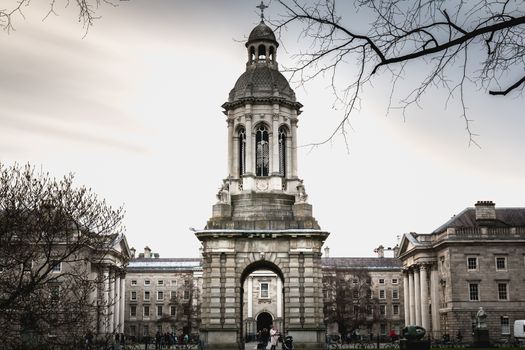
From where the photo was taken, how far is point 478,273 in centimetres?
6144

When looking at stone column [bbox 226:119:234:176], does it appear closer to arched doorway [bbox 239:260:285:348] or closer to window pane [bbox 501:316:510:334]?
window pane [bbox 501:316:510:334]

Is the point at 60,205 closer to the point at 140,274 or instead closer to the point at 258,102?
the point at 258,102

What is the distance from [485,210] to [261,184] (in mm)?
32779

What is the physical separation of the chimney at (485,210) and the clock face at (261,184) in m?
32.0

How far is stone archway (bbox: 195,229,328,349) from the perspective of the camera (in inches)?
1453

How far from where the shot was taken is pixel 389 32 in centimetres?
892

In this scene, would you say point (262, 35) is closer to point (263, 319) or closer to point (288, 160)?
point (288, 160)

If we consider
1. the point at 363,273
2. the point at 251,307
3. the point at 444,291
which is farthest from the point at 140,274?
the point at 444,291

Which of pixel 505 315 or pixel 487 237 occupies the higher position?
pixel 487 237

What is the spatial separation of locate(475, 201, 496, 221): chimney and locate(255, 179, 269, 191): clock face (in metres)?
32.0

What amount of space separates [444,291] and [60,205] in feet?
150

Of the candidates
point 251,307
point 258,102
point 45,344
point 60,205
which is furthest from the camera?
point 251,307

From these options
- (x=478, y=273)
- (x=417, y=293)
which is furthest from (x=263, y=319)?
(x=478, y=273)

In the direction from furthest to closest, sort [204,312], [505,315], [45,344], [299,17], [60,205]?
Answer: [505,315]
[204,312]
[60,205]
[45,344]
[299,17]
